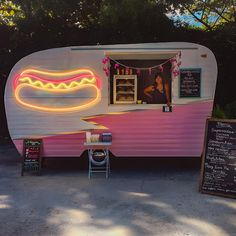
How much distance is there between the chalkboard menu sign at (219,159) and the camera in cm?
609

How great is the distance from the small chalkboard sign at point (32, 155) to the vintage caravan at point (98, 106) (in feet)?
0.45

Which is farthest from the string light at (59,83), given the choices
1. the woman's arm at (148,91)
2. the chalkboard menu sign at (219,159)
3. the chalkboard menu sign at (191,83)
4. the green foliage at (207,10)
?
the green foliage at (207,10)

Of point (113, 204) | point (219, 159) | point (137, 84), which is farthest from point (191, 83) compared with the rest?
point (113, 204)

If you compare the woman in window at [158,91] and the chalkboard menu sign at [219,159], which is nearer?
the chalkboard menu sign at [219,159]

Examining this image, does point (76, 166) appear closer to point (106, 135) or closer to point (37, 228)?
point (106, 135)

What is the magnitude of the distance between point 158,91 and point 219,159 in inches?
95.6

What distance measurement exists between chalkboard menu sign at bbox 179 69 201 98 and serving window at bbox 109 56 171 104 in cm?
55

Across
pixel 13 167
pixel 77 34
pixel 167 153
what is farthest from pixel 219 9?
pixel 13 167

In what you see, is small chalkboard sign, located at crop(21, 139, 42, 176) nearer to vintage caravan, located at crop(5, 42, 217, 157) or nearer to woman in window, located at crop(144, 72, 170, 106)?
vintage caravan, located at crop(5, 42, 217, 157)

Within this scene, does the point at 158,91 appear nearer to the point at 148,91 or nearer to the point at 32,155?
the point at 148,91

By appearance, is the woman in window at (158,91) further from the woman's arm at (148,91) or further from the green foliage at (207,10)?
the green foliage at (207,10)

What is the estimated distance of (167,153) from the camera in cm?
755

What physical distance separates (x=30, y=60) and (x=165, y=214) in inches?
162

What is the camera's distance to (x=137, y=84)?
8375mm
